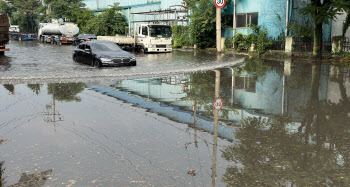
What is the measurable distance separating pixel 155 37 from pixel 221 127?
89.5ft

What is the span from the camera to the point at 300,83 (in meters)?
13.3

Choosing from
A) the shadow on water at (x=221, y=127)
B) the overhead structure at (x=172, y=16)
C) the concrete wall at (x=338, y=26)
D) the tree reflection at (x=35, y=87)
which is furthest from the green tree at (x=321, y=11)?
the overhead structure at (x=172, y=16)

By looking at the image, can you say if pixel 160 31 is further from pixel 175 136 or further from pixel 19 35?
pixel 19 35

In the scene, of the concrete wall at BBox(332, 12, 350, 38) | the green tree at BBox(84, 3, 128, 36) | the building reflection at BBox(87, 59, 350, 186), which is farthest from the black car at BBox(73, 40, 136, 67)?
the green tree at BBox(84, 3, 128, 36)

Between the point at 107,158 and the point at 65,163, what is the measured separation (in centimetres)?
60

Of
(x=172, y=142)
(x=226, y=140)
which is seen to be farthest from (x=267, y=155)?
(x=172, y=142)

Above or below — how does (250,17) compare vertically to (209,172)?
above

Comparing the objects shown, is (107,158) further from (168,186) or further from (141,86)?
(141,86)

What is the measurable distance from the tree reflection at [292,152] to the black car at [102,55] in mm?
12619

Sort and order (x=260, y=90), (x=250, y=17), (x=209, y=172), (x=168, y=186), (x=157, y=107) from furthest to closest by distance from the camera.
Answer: (x=250, y=17) < (x=260, y=90) < (x=157, y=107) < (x=209, y=172) < (x=168, y=186)

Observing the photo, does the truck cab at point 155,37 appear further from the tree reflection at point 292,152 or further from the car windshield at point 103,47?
the tree reflection at point 292,152

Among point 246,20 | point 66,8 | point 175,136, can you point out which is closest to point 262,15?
point 246,20

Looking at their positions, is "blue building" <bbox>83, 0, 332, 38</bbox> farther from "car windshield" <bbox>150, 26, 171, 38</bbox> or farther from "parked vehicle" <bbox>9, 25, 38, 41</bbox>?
"parked vehicle" <bbox>9, 25, 38, 41</bbox>

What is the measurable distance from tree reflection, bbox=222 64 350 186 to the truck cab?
2601 cm
